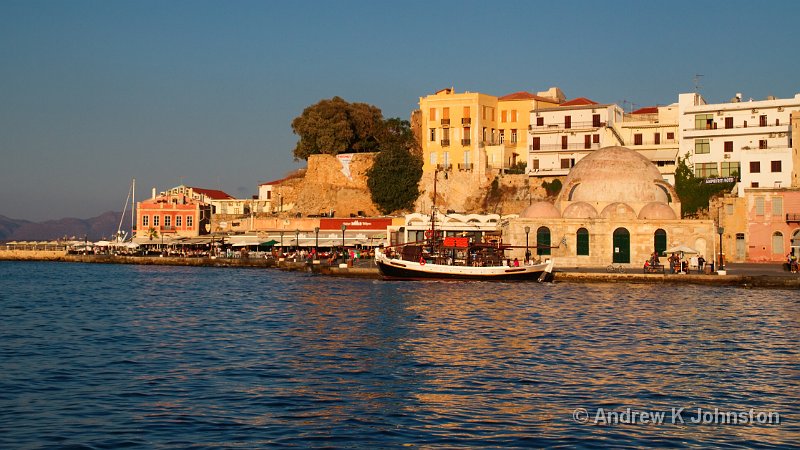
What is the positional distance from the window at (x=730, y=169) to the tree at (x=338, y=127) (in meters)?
31.8

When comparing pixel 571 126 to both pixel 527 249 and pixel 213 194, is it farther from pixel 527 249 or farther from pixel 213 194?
pixel 213 194

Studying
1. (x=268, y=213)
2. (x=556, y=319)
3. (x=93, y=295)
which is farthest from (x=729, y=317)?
(x=268, y=213)

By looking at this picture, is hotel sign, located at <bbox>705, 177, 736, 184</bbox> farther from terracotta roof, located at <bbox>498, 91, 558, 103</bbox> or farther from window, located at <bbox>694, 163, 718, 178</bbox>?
terracotta roof, located at <bbox>498, 91, 558, 103</bbox>

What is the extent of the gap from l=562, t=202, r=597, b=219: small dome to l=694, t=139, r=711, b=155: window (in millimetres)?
11842

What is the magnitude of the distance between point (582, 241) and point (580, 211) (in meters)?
1.89

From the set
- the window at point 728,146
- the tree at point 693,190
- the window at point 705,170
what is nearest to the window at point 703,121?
the window at point 728,146

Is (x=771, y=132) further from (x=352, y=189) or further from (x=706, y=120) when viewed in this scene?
(x=352, y=189)

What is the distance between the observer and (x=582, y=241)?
58531 millimetres

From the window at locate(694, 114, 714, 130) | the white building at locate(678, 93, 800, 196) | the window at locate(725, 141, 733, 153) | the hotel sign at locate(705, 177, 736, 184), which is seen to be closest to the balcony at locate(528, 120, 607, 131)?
the white building at locate(678, 93, 800, 196)

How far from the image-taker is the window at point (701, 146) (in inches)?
2630

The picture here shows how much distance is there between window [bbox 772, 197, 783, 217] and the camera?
5934 cm

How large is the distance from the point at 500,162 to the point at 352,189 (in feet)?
43.9

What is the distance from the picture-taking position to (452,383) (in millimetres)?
20859

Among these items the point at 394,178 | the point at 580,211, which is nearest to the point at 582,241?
the point at 580,211
